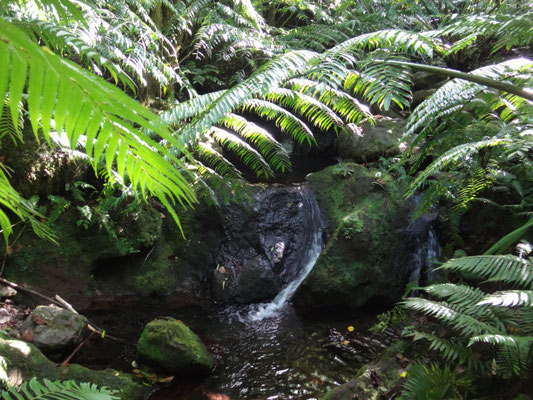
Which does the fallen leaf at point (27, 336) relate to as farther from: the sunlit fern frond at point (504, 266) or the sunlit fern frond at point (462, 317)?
the sunlit fern frond at point (504, 266)

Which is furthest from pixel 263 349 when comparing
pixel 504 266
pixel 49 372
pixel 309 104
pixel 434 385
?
pixel 309 104

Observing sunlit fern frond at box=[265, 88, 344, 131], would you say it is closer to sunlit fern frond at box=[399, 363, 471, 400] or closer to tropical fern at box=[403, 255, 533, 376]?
tropical fern at box=[403, 255, 533, 376]

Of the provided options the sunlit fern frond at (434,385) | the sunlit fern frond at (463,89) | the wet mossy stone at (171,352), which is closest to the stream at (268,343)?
the wet mossy stone at (171,352)

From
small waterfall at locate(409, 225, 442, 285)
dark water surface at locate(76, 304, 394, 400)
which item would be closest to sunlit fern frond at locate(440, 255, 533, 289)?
dark water surface at locate(76, 304, 394, 400)

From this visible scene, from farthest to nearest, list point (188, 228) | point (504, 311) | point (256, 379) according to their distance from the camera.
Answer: point (188, 228)
point (256, 379)
point (504, 311)

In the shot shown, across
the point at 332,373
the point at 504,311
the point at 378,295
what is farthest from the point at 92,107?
the point at 378,295

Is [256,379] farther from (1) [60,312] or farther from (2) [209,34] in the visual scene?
(2) [209,34]

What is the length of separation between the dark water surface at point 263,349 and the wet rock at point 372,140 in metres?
3.08

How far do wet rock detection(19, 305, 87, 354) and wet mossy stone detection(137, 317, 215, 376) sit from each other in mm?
645

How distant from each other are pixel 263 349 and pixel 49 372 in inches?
78.8

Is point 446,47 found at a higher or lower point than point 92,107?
higher

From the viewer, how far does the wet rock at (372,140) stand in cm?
612

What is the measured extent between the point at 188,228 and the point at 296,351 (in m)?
2.36

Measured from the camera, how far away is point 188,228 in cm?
492
